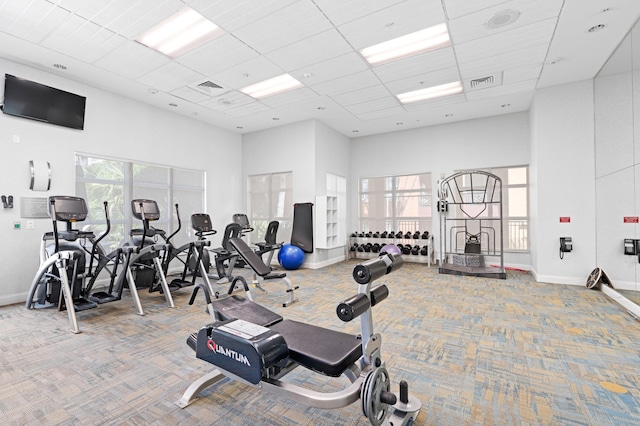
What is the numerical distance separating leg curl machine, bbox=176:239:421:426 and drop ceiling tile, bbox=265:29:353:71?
10.7ft

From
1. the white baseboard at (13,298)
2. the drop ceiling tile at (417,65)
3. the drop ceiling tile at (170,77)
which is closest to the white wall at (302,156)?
the drop ceiling tile at (417,65)

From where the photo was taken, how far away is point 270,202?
8227 millimetres

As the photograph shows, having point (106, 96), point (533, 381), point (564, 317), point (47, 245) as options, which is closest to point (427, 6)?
Answer: point (533, 381)

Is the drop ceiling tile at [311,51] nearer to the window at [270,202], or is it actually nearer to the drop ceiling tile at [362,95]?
the drop ceiling tile at [362,95]

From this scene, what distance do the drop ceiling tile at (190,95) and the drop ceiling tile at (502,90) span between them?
16.7 feet

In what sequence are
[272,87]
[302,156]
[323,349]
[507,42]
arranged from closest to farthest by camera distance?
[323,349] → [507,42] → [272,87] → [302,156]

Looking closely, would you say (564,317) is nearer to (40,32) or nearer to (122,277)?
(122,277)

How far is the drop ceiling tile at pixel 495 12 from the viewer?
3.33m

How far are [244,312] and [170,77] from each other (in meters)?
4.34

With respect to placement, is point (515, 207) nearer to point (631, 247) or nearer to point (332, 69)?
point (631, 247)

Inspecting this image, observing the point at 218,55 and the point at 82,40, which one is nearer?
the point at 82,40

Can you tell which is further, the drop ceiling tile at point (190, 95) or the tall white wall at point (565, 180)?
the drop ceiling tile at point (190, 95)

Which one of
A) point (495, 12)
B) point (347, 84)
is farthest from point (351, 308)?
point (347, 84)

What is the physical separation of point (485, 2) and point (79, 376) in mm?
5214
